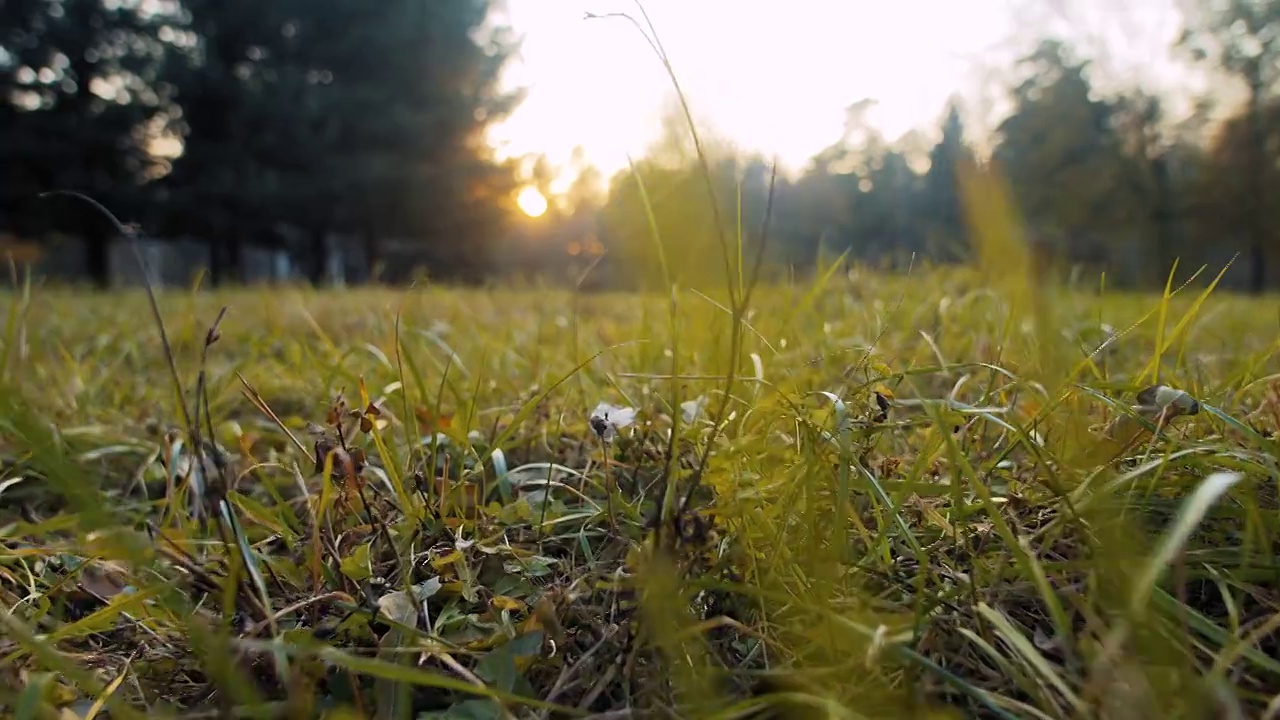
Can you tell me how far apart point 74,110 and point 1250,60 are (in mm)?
22269

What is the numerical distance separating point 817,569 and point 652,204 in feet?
1.78

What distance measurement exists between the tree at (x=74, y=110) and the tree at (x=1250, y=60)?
19.4 m

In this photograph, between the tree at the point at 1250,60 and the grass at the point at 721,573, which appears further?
the tree at the point at 1250,60

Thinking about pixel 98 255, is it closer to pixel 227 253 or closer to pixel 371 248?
pixel 227 253

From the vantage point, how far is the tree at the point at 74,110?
11.9 m

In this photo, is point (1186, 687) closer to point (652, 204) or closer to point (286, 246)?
point (652, 204)

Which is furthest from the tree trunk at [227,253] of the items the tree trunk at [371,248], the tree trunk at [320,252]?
the tree trunk at [371,248]

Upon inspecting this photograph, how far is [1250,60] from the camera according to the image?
1530 centimetres

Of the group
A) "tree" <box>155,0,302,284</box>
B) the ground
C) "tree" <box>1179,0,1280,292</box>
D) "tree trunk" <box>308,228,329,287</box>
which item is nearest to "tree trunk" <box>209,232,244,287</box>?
"tree" <box>155,0,302,284</box>

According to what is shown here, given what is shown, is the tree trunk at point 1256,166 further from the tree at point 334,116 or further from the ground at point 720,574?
the ground at point 720,574

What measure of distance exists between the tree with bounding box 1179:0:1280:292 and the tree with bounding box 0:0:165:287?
762 inches

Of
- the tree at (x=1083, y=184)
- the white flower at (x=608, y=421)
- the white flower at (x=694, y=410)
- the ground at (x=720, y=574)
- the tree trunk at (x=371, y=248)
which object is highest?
the tree at (x=1083, y=184)

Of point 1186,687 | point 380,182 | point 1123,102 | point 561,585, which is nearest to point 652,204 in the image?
point 561,585

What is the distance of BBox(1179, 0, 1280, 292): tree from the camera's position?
47.6 ft
